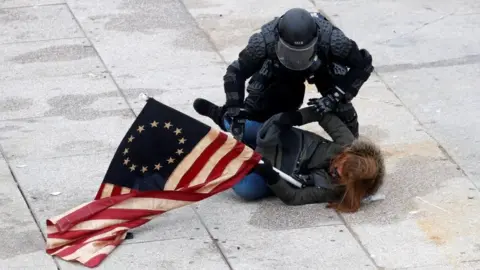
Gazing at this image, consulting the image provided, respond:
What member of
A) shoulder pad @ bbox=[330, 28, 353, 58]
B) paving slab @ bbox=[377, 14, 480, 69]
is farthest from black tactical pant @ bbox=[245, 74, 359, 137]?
paving slab @ bbox=[377, 14, 480, 69]

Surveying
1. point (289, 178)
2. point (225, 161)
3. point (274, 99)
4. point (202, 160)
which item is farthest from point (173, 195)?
point (274, 99)

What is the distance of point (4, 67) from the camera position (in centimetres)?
955

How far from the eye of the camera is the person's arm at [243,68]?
7227 mm

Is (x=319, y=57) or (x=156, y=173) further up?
(x=319, y=57)

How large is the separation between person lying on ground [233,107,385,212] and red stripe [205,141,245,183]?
16 centimetres

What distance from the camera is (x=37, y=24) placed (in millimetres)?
10430

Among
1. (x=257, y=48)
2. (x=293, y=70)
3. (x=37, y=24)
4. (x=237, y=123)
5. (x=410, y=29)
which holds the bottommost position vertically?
(x=37, y=24)

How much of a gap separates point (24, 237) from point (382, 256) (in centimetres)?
220

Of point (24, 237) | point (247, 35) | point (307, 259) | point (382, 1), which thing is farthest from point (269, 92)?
point (382, 1)

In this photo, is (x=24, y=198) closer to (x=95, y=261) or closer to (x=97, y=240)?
(x=97, y=240)

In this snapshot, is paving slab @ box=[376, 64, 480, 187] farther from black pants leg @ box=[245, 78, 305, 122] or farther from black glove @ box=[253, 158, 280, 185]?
black glove @ box=[253, 158, 280, 185]

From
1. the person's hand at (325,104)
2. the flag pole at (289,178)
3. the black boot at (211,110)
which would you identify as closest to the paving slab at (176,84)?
the black boot at (211,110)

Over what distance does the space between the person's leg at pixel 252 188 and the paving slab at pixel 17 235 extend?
1.34 meters

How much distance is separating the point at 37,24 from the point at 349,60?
160 inches
